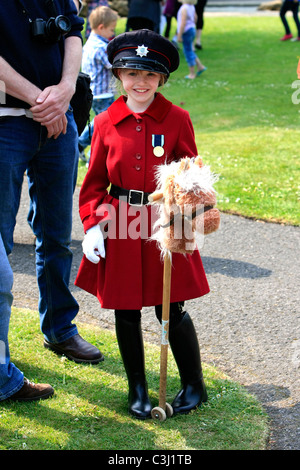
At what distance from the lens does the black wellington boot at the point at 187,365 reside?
3.30 m

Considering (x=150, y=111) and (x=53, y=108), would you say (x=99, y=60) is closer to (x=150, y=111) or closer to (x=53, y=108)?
(x=53, y=108)

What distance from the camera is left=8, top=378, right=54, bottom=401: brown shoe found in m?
3.39

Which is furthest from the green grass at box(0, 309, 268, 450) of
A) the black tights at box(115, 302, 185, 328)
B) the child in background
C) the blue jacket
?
the child in background

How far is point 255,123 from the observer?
33.3 ft

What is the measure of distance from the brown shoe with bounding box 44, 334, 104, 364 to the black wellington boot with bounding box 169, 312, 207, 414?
686mm

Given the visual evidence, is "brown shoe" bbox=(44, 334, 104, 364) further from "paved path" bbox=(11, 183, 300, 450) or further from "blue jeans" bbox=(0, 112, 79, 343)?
"paved path" bbox=(11, 183, 300, 450)

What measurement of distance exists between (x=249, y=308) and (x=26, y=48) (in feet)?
7.78

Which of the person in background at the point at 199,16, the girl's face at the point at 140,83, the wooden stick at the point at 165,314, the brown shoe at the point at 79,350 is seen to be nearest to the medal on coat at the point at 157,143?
the girl's face at the point at 140,83

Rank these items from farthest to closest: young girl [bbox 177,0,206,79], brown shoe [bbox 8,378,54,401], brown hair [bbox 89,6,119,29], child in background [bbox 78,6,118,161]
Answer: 1. young girl [bbox 177,0,206,79]
2. brown hair [bbox 89,6,119,29]
3. child in background [bbox 78,6,118,161]
4. brown shoe [bbox 8,378,54,401]

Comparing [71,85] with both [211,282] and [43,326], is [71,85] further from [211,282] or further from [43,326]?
[211,282]

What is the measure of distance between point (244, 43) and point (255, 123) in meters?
8.97

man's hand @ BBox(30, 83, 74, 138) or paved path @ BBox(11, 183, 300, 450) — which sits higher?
man's hand @ BBox(30, 83, 74, 138)

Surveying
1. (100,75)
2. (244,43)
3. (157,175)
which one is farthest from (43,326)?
(244,43)

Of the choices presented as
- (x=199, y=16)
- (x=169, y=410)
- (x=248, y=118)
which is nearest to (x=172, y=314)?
(x=169, y=410)
